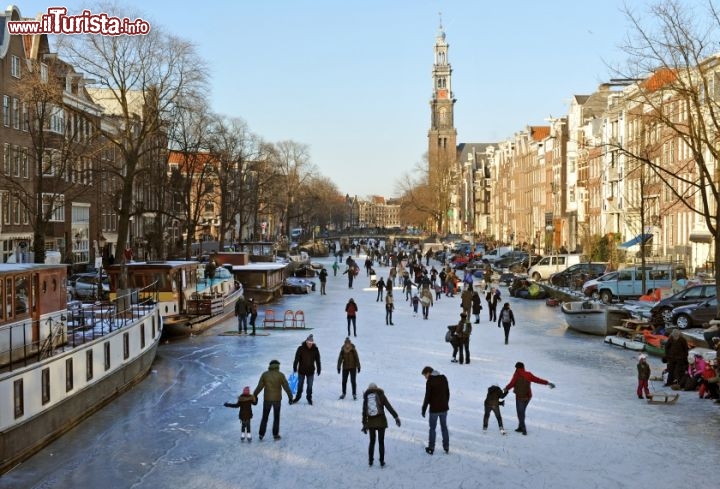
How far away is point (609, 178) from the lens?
246 ft

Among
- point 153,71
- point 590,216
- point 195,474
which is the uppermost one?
point 153,71

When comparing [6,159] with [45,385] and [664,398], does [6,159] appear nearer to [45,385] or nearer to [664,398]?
[45,385]

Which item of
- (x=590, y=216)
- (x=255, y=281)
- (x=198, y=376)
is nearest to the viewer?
(x=198, y=376)

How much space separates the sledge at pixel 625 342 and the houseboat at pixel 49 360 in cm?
1688

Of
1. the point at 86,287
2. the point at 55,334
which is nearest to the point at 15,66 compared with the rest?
the point at 86,287

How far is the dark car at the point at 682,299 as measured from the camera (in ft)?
116

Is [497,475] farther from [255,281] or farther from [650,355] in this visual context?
[255,281]

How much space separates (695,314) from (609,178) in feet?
140

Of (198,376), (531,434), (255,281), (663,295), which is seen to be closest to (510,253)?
(255,281)

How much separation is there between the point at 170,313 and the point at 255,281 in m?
18.7

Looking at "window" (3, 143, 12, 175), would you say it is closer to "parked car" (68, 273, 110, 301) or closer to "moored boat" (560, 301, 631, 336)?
"parked car" (68, 273, 110, 301)

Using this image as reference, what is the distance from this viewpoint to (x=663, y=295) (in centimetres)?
4003

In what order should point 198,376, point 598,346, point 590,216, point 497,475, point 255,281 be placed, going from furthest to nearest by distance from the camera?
point 590,216
point 255,281
point 598,346
point 198,376
point 497,475

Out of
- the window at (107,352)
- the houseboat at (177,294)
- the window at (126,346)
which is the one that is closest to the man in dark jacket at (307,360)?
the window at (107,352)
